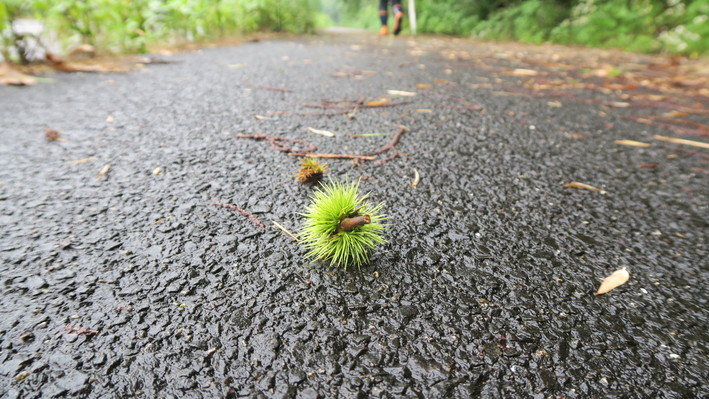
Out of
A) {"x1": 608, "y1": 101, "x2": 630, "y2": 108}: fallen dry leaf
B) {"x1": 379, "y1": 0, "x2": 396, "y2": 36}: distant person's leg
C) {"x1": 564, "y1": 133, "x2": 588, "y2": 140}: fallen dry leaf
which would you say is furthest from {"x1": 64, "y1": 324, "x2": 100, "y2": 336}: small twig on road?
{"x1": 379, "y1": 0, "x2": 396, "y2": 36}: distant person's leg

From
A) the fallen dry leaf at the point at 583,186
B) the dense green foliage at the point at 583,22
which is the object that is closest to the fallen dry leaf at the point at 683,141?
the fallen dry leaf at the point at 583,186

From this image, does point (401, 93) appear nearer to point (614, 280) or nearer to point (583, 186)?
point (583, 186)

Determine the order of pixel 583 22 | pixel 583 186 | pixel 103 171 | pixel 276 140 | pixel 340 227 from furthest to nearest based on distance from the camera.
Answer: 1. pixel 583 22
2. pixel 276 140
3. pixel 583 186
4. pixel 103 171
5. pixel 340 227

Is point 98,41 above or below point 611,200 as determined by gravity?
above

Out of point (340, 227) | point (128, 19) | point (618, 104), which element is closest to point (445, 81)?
point (618, 104)

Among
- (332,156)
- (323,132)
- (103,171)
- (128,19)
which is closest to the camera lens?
(103,171)

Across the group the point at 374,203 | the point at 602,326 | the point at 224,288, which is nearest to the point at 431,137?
the point at 374,203

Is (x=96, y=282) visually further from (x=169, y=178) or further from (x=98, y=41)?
(x=98, y=41)
